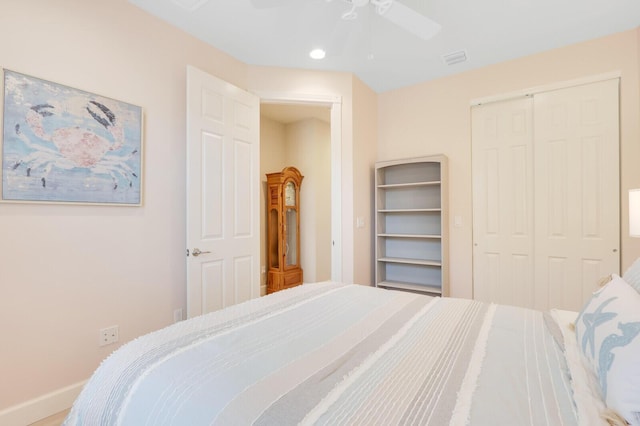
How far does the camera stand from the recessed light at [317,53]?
8.76 ft

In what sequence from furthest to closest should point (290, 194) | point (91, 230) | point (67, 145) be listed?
point (290, 194) → point (91, 230) → point (67, 145)

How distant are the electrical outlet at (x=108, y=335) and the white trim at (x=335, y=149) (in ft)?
6.00

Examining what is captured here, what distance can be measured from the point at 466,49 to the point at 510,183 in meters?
1.29

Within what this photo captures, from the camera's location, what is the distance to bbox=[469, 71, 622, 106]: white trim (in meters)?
2.51

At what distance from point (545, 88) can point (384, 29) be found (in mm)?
1607

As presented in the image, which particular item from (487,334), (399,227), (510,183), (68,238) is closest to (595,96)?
(510,183)

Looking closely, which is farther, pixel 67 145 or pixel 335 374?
pixel 67 145

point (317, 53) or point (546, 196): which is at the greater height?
point (317, 53)

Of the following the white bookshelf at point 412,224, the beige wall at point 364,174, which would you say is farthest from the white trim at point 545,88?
the beige wall at point 364,174

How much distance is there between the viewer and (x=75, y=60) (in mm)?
1862

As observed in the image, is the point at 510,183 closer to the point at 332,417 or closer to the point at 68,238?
the point at 332,417

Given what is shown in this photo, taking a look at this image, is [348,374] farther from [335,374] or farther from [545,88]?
[545,88]

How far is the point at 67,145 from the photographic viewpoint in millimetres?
1814

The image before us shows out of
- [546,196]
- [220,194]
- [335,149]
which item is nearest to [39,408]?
[220,194]
